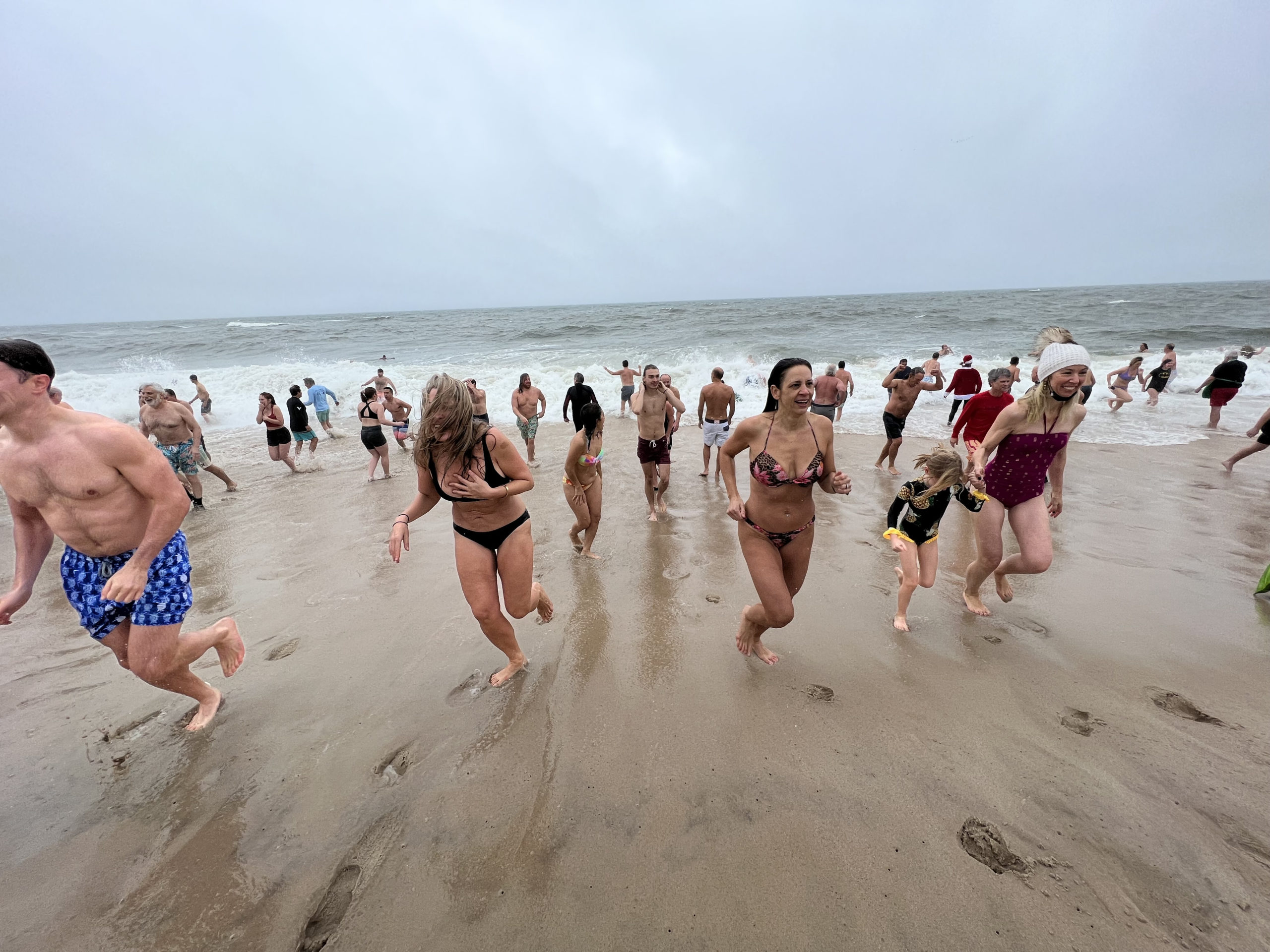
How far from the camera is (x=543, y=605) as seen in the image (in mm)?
3418

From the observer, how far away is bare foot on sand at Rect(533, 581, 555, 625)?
131 inches

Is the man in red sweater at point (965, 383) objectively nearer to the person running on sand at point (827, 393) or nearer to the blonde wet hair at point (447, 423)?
the person running on sand at point (827, 393)

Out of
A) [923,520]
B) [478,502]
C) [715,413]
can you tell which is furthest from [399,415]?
[923,520]

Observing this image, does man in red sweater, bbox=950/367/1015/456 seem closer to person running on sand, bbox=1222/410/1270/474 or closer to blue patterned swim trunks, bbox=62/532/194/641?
person running on sand, bbox=1222/410/1270/474

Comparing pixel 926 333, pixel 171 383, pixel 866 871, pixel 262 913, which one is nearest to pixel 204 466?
pixel 262 913

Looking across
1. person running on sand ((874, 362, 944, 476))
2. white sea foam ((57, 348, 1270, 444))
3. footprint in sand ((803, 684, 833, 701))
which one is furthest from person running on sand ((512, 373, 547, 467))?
footprint in sand ((803, 684, 833, 701))

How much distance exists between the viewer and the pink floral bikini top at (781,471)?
2883 millimetres

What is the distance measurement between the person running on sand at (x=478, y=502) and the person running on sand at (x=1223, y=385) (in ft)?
48.2

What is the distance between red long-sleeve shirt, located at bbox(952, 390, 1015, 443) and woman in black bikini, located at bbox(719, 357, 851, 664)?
2.69m

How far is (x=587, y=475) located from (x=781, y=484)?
7.84 ft

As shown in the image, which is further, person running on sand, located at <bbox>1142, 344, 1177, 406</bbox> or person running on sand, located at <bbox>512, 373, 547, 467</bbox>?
person running on sand, located at <bbox>1142, 344, 1177, 406</bbox>

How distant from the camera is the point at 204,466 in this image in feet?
24.7

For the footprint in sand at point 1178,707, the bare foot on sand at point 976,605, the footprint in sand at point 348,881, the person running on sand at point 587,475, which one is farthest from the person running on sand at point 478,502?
the footprint in sand at point 1178,707

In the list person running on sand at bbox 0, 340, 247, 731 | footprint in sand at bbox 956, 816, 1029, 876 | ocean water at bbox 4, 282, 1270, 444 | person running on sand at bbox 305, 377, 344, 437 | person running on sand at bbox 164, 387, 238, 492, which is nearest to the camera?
footprint in sand at bbox 956, 816, 1029, 876
